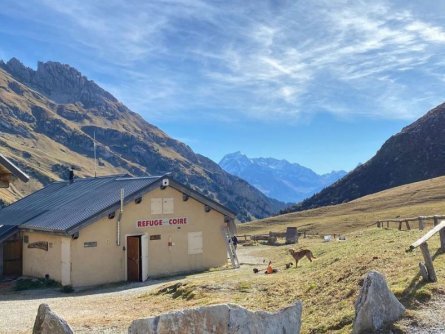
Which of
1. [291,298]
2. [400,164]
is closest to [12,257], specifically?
[291,298]

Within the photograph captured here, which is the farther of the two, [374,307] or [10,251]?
[10,251]

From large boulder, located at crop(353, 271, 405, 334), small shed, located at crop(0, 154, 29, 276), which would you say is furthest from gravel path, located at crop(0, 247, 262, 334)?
large boulder, located at crop(353, 271, 405, 334)

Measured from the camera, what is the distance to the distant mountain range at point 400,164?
173m

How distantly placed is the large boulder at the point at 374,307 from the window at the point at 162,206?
21711 millimetres

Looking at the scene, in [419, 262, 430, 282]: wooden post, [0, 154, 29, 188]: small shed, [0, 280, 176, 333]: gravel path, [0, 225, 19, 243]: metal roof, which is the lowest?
[0, 280, 176, 333]: gravel path

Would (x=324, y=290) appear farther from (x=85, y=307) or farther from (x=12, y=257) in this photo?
(x=12, y=257)

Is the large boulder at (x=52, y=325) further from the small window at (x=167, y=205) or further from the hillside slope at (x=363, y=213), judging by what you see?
the hillside slope at (x=363, y=213)

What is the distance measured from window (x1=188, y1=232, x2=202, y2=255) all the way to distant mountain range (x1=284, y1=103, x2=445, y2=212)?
142 metres

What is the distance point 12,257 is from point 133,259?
804 cm

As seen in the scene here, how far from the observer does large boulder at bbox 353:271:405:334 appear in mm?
9891

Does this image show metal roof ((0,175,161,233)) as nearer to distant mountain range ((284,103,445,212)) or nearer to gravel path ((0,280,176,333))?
gravel path ((0,280,176,333))

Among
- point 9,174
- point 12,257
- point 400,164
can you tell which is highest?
point 400,164

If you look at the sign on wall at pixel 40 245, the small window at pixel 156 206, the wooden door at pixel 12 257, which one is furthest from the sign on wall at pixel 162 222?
the wooden door at pixel 12 257

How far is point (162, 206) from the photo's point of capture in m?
31.2
